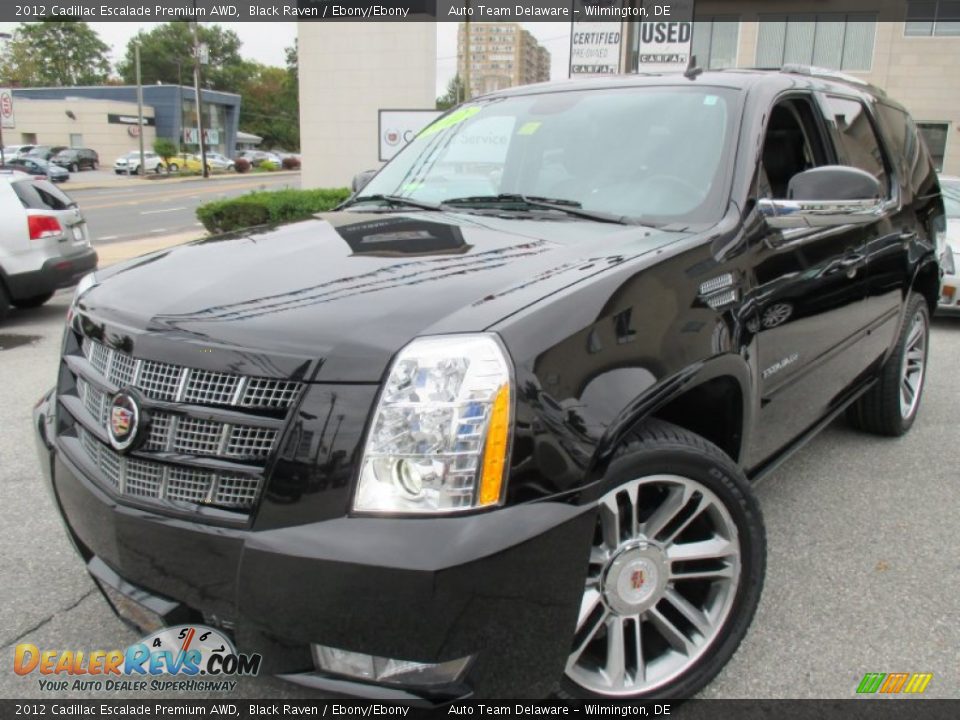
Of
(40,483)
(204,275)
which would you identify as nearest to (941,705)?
(204,275)

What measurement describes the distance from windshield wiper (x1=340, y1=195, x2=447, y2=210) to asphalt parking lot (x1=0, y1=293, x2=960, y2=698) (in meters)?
1.83

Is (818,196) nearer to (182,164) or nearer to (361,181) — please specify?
(361,181)

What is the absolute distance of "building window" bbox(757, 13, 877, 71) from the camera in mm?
30688

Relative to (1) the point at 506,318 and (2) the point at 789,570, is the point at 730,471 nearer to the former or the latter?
(1) the point at 506,318

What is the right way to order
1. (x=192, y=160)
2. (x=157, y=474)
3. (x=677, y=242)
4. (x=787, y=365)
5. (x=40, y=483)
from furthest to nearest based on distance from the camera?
1. (x=192, y=160)
2. (x=40, y=483)
3. (x=787, y=365)
4. (x=677, y=242)
5. (x=157, y=474)

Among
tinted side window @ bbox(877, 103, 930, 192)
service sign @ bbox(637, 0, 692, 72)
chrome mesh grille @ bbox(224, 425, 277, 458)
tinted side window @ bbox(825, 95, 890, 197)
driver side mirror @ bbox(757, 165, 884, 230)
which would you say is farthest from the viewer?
service sign @ bbox(637, 0, 692, 72)

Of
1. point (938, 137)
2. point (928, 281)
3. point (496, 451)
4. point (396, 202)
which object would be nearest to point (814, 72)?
point (928, 281)

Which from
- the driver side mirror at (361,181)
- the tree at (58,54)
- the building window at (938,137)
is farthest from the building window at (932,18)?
the tree at (58,54)

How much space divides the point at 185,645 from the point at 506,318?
115cm

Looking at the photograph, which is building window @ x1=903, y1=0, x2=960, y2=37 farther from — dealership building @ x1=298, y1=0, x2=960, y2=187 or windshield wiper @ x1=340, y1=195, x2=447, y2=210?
windshield wiper @ x1=340, y1=195, x2=447, y2=210

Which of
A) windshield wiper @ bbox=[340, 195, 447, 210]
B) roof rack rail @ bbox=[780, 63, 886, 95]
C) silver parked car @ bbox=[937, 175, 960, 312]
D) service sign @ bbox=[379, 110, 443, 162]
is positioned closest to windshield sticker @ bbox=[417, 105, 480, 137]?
windshield wiper @ bbox=[340, 195, 447, 210]

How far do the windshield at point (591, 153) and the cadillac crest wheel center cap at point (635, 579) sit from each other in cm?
117

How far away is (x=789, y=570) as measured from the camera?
313 centimetres

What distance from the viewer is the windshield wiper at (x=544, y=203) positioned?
2.86m
